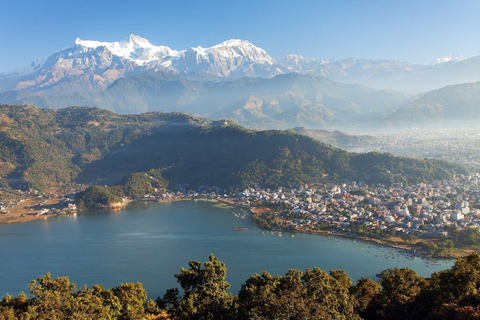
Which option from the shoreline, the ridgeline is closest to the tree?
the shoreline

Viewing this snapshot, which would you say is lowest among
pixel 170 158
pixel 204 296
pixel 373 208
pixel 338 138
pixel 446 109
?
pixel 373 208

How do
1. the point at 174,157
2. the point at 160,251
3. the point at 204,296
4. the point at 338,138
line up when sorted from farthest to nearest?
the point at 338,138 → the point at 174,157 → the point at 160,251 → the point at 204,296

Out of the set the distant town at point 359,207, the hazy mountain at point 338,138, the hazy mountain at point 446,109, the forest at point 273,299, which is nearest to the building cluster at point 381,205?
the distant town at point 359,207

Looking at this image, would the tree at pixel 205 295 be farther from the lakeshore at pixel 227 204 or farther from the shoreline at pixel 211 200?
the lakeshore at pixel 227 204

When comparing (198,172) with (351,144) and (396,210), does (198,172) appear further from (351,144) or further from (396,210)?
(351,144)

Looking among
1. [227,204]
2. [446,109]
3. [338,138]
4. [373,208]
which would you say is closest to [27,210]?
[227,204]

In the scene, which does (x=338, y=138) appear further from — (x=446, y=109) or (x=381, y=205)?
(x=381, y=205)

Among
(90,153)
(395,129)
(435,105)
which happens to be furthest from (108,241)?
(435,105)
